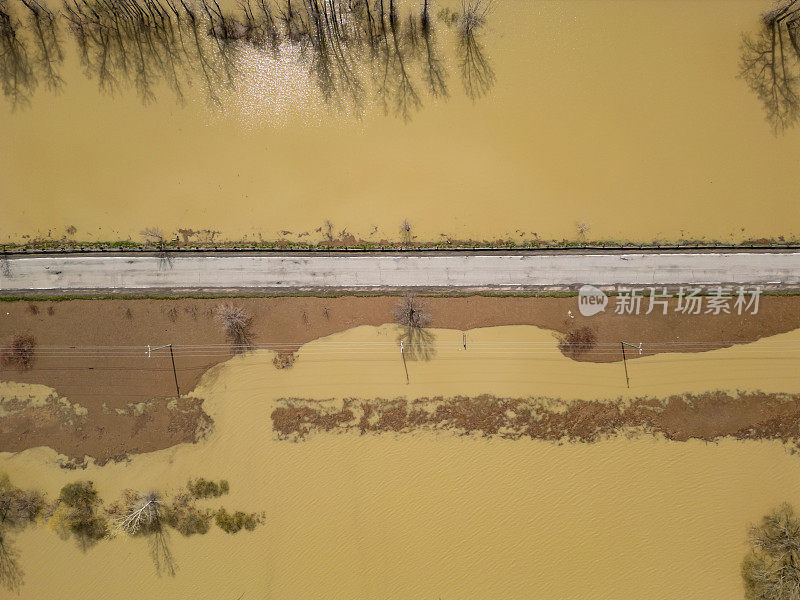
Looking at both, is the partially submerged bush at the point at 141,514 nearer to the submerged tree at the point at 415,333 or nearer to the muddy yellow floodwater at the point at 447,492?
the muddy yellow floodwater at the point at 447,492

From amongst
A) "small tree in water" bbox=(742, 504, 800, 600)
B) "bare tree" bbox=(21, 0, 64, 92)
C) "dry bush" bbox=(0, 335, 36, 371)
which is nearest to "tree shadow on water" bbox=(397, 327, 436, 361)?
"small tree in water" bbox=(742, 504, 800, 600)

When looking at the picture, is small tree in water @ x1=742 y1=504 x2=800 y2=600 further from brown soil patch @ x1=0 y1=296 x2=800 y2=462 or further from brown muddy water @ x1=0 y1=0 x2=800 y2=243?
brown muddy water @ x1=0 y1=0 x2=800 y2=243

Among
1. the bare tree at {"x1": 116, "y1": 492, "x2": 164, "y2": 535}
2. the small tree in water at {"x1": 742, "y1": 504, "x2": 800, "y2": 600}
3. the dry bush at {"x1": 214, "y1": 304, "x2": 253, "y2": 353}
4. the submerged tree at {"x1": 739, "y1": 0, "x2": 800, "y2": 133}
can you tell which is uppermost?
the submerged tree at {"x1": 739, "y1": 0, "x2": 800, "y2": 133}

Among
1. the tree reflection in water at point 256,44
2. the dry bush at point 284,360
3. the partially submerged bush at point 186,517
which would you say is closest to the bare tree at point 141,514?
the partially submerged bush at point 186,517

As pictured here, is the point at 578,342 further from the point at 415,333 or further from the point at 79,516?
the point at 79,516

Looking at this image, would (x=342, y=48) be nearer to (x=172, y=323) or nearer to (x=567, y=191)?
(x=567, y=191)
